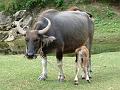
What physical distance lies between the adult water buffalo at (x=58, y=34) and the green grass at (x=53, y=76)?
0.54 meters

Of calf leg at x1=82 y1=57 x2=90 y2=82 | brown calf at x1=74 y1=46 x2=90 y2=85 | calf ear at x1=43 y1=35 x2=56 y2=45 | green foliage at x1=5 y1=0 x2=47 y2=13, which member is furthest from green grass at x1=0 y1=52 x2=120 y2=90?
green foliage at x1=5 y1=0 x2=47 y2=13

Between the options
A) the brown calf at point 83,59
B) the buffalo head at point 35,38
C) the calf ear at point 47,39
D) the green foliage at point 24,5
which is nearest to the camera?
the buffalo head at point 35,38

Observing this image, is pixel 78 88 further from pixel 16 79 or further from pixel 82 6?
pixel 82 6

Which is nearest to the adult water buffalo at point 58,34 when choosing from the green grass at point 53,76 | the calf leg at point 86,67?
the calf leg at point 86,67

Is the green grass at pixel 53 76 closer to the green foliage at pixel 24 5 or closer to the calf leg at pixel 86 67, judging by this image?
the calf leg at pixel 86 67

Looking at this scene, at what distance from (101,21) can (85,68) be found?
20.7 m

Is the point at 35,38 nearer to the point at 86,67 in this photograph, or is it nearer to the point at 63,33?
the point at 63,33

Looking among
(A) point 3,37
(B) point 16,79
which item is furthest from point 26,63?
(A) point 3,37

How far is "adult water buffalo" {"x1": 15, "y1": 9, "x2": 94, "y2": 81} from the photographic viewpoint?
10.3 m

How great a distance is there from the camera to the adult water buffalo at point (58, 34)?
33.8 feet

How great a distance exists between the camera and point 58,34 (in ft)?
35.7

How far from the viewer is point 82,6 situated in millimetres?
34562

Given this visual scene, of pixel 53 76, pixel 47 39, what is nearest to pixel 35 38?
pixel 47 39

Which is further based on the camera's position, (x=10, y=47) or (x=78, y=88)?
(x=10, y=47)
